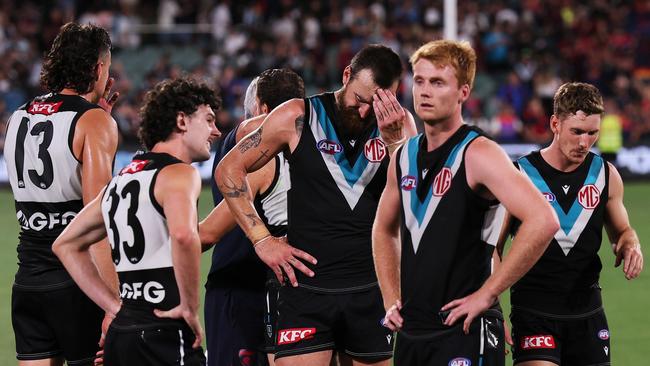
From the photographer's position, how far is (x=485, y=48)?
24.6 meters

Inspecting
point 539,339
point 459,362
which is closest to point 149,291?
point 459,362

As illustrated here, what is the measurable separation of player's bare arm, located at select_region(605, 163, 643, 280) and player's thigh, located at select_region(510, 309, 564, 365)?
0.52 m

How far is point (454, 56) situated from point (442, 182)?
1.92ft

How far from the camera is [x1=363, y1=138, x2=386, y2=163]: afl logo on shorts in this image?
5.72 m

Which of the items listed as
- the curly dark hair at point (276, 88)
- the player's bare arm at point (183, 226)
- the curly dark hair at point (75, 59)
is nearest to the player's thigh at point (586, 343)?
the curly dark hair at point (276, 88)

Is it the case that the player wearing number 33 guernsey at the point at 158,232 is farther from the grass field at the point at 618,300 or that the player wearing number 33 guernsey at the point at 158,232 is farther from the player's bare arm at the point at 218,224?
the grass field at the point at 618,300

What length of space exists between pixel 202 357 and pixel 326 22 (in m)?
20.7

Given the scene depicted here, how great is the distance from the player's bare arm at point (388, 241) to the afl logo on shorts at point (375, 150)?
0.67 m

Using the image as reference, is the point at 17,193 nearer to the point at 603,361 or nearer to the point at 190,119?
the point at 190,119

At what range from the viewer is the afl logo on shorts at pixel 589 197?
6.08 m

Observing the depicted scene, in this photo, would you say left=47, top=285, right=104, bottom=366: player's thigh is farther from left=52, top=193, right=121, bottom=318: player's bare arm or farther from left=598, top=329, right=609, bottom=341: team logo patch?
left=598, top=329, right=609, bottom=341: team logo patch

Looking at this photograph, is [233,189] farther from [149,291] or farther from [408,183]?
[408,183]

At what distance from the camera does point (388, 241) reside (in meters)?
5.07

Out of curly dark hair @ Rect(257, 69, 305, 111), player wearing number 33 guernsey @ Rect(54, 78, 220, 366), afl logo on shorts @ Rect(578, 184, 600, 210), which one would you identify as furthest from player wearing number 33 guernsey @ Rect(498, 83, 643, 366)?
player wearing number 33 guernsey @ Rect(54, 78, 220, 366)
